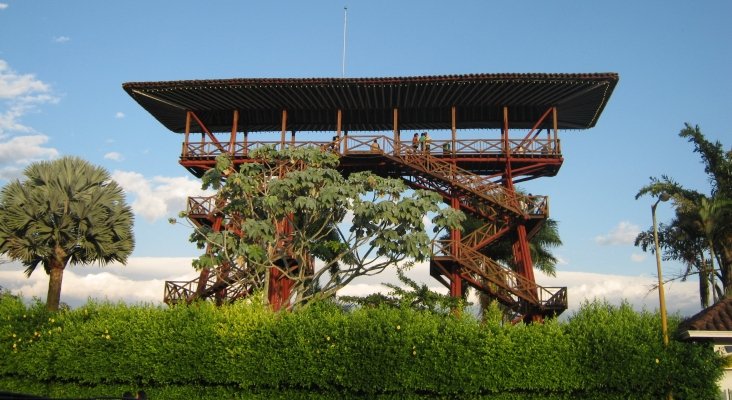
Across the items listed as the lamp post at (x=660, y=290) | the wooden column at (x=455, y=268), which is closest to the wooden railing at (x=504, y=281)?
the wooden column at (x=455, y=268)

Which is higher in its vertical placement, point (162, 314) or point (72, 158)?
point (72, 158)

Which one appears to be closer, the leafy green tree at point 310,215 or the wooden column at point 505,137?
the leafy green tree at point 310,215

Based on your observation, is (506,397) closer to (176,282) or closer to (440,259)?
(440,259)

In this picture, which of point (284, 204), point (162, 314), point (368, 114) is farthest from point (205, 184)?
point (368, 114)

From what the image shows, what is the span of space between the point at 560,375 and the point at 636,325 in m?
2.82

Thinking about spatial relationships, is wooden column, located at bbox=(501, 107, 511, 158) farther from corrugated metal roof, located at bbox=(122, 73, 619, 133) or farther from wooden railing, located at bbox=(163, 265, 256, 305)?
wooden railing, located at bbox=(163, 265, 256, 305)

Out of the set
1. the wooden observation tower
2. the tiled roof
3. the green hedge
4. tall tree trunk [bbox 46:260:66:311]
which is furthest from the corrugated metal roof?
the tiled roof

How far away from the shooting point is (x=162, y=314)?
75.3ft

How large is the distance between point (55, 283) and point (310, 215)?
11826mm

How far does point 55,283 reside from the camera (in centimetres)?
2894

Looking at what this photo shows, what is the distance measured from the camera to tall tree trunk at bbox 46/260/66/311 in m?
28.4

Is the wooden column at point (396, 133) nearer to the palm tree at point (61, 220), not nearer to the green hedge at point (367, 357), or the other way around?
the green hedge at point (367, 357)

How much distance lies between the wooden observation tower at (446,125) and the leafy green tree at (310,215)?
125 inches

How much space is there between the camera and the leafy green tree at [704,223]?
30.0 m
